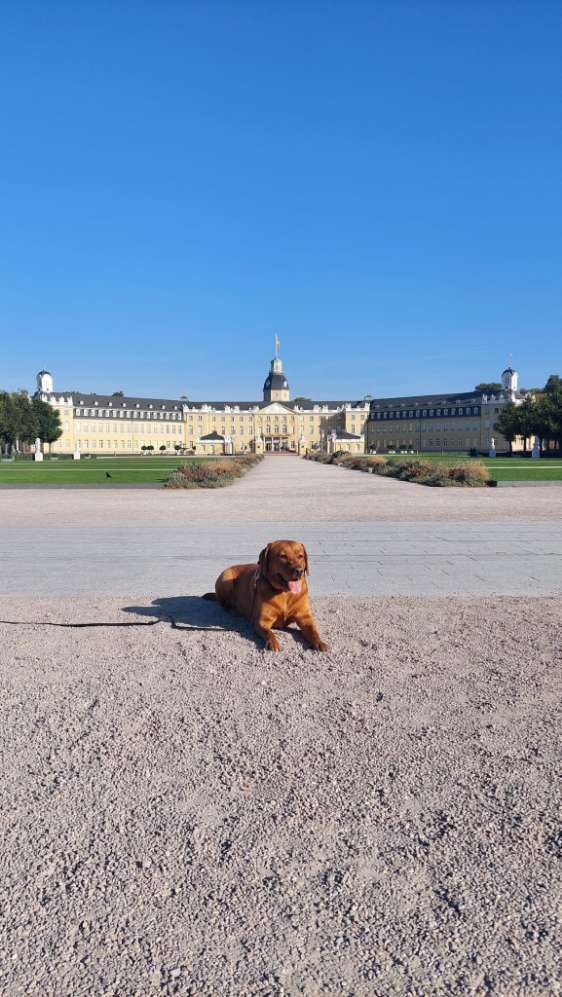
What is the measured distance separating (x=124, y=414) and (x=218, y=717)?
14134 cm

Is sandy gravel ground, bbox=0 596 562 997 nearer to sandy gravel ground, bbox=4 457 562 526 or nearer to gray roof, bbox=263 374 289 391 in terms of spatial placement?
sandy gravel ground, bbox=4 457 562 526

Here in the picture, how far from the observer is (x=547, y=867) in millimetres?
2357

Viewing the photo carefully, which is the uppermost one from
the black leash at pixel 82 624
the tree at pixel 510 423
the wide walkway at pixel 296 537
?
the tree at pixel 510 423

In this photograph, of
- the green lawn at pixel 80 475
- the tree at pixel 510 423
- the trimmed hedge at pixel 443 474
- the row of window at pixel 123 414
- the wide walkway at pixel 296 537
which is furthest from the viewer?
the row of window at pixel 123 414

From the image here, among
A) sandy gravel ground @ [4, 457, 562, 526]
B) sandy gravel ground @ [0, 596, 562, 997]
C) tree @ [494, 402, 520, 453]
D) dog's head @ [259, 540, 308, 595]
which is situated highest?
tree @ [494, 402, 520, 453]

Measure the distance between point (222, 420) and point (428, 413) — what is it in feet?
147

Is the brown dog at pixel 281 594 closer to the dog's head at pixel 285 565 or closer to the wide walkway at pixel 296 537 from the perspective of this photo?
the dog's head at pixel 285 565

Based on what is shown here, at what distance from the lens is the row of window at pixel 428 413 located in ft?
420

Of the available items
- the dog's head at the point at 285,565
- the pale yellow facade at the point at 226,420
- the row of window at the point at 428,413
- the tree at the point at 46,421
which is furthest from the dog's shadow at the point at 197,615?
the pale yellow facade at the point at 226,420

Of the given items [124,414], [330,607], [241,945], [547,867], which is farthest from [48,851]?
[124,414]

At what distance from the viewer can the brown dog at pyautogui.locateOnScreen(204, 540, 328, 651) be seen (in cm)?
459

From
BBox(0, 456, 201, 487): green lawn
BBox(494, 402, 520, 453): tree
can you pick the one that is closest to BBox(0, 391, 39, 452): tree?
BBox(0, 456, 201, 487): green lawn

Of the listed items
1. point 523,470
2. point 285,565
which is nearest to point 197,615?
point 285,565

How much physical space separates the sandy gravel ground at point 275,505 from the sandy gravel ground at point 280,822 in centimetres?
930
